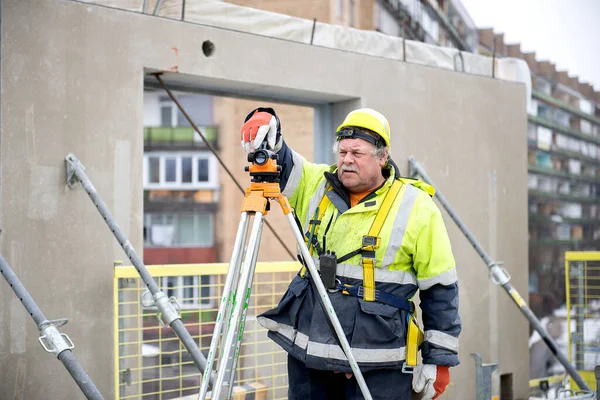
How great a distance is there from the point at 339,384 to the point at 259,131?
1203 mm

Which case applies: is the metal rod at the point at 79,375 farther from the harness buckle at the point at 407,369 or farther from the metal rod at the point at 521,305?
the metal rod at the point at 521,305

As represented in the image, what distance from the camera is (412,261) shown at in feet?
10.7

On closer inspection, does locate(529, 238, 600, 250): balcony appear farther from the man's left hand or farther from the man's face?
the man's face

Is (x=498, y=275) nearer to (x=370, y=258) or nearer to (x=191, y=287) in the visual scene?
(x=191, y=287)

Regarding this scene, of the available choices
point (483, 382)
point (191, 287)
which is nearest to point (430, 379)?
point (483, 382)

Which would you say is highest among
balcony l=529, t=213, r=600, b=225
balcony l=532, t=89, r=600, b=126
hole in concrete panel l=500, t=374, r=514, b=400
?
balcony l=532, t=89, r=600, b=126

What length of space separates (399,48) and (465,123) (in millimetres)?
1032

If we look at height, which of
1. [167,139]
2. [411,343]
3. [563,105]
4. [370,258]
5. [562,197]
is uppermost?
[167,139]

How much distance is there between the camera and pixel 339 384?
10.8 ft

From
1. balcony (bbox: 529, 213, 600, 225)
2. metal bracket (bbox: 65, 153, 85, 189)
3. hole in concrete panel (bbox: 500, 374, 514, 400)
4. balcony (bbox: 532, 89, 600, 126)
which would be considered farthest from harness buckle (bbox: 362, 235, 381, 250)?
balcony (bbox: 529, 213, 600, 225)

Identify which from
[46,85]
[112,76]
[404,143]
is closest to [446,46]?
[404,143]

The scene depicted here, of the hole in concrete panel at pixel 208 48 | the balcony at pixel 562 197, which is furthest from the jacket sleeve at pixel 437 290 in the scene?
the balcony at pixel 562 197

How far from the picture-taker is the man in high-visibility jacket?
3.14 metres

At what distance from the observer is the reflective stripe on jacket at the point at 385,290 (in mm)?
3135
